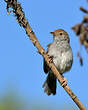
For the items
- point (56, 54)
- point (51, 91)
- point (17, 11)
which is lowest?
point (17, 11)

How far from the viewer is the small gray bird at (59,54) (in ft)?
18.0

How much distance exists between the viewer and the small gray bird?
5.47 m

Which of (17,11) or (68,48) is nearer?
(17,11)

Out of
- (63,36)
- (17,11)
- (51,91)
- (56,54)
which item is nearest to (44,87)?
(51,91)

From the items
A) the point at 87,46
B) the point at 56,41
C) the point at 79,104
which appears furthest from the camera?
the point at 56,41

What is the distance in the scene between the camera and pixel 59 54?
5484 mm

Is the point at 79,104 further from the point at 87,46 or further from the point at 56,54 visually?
the point at 56,54

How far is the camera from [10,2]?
5.95 ft

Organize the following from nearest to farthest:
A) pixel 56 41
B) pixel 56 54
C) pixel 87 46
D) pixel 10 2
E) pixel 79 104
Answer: pixel 87 46 → pixel 79 104 → pixel 10 2 → pixel 56 54 → pixel 56 41

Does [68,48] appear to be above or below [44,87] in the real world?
above

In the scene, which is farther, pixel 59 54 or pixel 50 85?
pixel 50 85

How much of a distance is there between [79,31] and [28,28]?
878 mm

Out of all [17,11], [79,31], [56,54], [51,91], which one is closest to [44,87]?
[51,91]

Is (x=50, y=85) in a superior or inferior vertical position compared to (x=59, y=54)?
inferior
